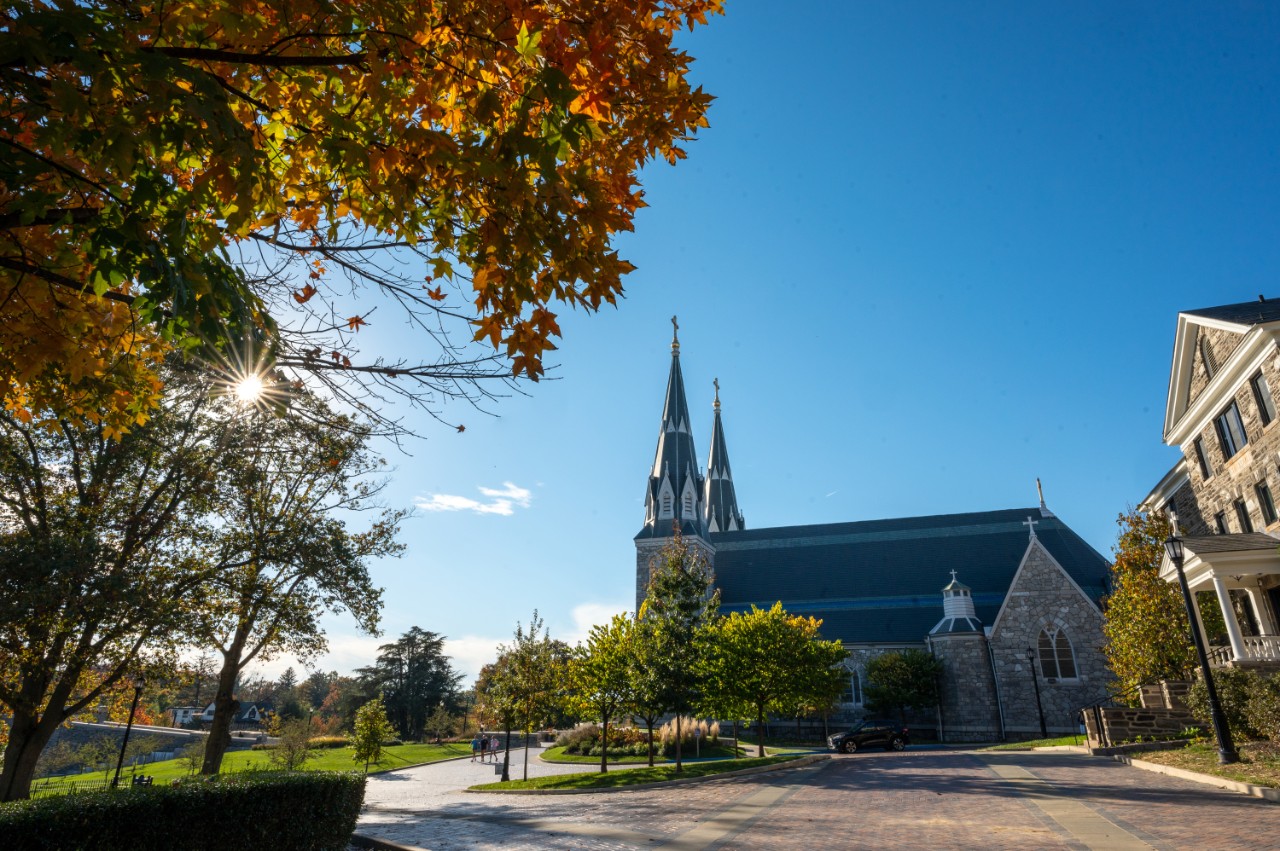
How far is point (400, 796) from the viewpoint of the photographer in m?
21.3

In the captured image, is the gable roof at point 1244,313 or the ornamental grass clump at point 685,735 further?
the ornamental grass clump at point 685,735

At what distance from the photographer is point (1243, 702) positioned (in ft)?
50.6

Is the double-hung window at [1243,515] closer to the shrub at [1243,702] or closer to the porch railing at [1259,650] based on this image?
the porch railing at [1259,650]

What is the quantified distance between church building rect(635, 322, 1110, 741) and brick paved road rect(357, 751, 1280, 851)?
19.0 meters

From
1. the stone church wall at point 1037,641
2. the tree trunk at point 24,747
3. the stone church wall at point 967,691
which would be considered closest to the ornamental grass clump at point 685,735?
the stone church wall at point 967,691

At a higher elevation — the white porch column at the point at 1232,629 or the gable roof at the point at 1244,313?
the gable roof at the point at 1244,313

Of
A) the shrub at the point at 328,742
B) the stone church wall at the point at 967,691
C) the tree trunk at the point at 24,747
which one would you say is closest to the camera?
the tree trunk at the point at 24,747

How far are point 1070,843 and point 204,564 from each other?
16.1 meters

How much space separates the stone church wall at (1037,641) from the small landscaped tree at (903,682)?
3461mm

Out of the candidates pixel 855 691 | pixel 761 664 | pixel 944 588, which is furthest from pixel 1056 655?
pixel 761 664

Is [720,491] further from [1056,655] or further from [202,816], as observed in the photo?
[202,816]

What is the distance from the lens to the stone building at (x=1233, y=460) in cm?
1872

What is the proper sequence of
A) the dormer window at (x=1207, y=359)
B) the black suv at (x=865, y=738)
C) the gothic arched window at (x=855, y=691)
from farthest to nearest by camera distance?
the gothic arched window at (x=855, y=691) < the black suv at (x=865, y=738) < the dormer window at (x=1207, y=359)

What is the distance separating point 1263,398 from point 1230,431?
9.00 ft
